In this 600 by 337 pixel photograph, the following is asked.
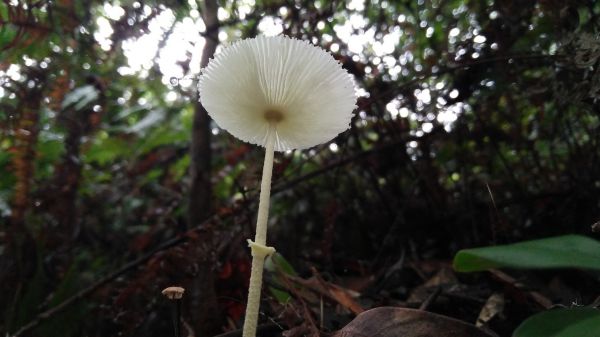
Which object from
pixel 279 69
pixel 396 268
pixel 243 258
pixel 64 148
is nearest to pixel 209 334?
pixel 243 258

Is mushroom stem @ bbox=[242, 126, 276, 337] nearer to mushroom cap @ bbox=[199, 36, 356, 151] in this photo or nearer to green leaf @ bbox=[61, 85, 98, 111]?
mushroom cap @ bbox=[199, 36, 356, 151]

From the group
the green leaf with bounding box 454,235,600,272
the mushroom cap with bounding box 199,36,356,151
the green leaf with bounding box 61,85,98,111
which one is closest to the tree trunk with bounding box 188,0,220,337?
the mushroom cap with bounding box 199,36,356,151

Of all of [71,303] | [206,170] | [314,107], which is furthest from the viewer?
[206,170]

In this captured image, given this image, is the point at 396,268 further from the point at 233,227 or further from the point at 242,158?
the point at 242,158

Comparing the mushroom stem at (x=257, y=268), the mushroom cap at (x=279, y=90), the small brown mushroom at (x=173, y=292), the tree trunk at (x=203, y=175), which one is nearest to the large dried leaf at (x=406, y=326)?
the mushroom stem at (x=257, y=268)

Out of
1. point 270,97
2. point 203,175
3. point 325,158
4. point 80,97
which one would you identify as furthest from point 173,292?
point 80,97

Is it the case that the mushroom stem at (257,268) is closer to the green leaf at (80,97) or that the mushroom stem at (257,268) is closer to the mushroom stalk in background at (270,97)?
the mushroom stalk in background at (270,97)
